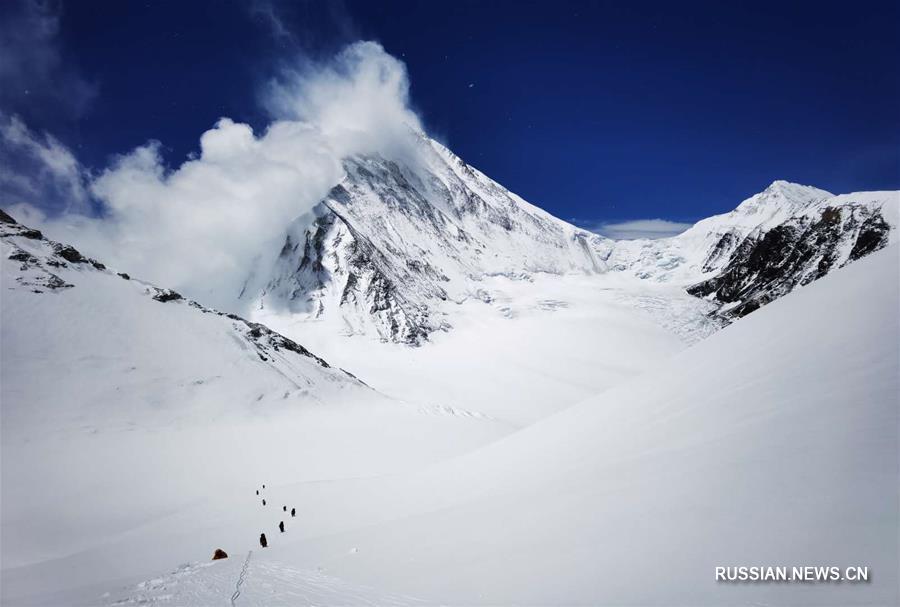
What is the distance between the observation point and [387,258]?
140375 millimetres

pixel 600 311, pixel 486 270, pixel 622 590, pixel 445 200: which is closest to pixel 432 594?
pixel 622 590

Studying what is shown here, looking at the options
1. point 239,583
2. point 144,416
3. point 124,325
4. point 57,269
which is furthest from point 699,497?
point 57,269

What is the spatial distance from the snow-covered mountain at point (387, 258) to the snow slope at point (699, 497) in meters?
106

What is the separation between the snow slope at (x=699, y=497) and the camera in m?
4.89

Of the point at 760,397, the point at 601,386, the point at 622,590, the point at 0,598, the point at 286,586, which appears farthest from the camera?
the point at 601,386

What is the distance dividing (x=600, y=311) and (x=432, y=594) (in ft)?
461

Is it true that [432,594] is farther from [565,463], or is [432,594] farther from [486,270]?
[486,270]

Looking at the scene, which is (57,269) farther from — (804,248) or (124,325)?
(804,248)

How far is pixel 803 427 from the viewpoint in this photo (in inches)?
255

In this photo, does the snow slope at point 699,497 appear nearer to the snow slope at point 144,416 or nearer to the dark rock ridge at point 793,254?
the snow slope at point 144,416

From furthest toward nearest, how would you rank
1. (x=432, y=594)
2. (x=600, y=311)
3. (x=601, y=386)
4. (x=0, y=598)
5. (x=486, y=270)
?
1. (x=486, y=270)
2. (x=600, y=311)
3. (x=601, y=386)
4. (x=0, y=598)
5. (x=432, y=594)

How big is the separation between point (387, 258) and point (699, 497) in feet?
451

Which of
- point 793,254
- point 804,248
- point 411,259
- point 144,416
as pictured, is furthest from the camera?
point 411,259

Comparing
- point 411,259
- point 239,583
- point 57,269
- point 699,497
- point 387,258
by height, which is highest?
point 411,259
